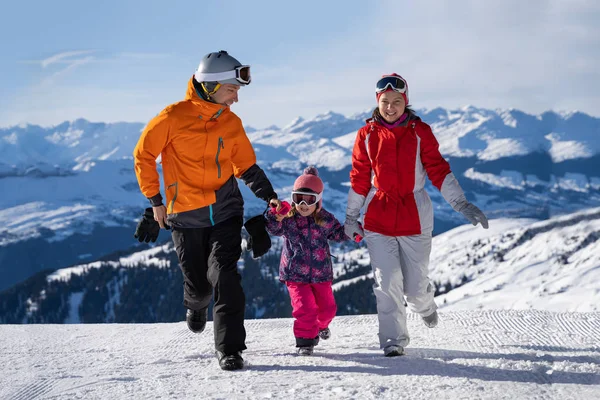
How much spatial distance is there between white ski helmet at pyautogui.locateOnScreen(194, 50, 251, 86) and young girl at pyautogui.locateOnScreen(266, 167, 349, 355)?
1234 millimetres

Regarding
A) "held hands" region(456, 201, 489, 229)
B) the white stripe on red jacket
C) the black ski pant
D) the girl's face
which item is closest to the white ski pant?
the white stripe on red jacket

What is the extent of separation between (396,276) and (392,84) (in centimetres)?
181

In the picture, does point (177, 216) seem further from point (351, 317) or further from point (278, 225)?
point (351, 317)

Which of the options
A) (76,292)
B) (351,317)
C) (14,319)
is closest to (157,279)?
(76,292)

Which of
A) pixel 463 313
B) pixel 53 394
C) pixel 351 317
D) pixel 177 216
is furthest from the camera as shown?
pixel 351 317

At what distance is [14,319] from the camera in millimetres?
154625

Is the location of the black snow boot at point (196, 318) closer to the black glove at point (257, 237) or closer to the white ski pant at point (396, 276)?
the black glove at point (257, 237)

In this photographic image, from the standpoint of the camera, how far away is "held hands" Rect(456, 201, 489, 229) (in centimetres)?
526

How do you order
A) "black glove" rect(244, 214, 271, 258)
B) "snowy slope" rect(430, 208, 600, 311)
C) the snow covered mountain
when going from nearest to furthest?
"black glove" rect(244, 214, 271, 258)
"snowy slope" rect(430, 208, 600, 311)
the snow covered mountain

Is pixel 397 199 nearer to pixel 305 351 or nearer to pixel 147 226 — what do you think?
pixel 305 351

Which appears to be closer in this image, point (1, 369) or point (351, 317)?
point (1, 369)

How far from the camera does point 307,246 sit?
6.07 metres

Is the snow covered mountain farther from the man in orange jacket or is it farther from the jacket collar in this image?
the jacket collar

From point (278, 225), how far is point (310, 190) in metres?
0.49
